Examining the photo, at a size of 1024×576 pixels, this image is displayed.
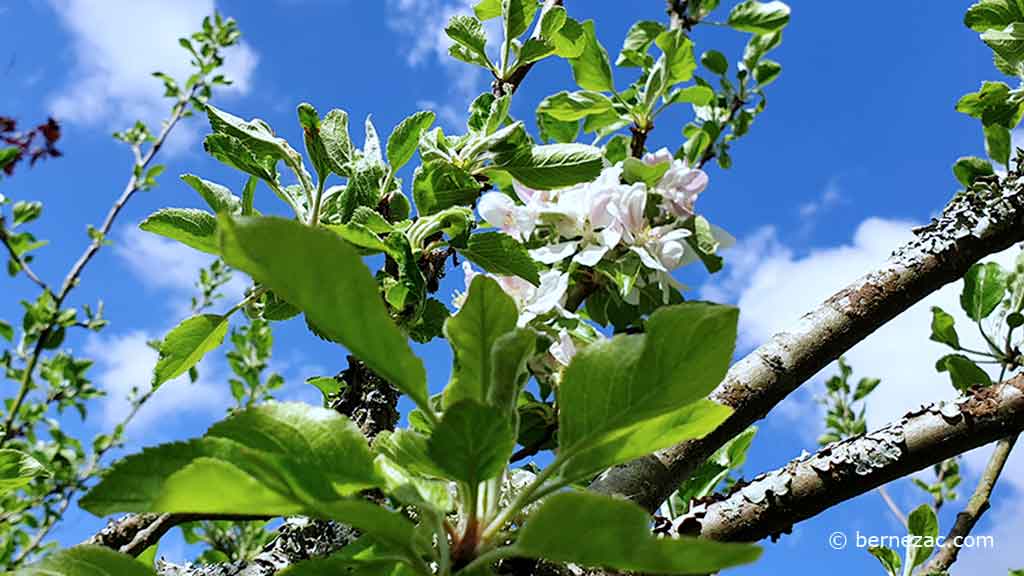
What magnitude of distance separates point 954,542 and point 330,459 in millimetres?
1230

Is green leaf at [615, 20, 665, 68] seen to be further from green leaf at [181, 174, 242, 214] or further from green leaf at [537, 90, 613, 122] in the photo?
green leaf at [181, 174, 242, 214]

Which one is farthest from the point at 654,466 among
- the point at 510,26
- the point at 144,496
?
the point at 510,26

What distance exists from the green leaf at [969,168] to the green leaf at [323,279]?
1.28 m

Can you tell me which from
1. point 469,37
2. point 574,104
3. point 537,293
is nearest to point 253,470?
point 537,293

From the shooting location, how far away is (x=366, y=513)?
368 mm

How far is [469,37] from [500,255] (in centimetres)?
37

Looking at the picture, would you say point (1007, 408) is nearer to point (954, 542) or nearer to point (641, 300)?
point (641, 300)

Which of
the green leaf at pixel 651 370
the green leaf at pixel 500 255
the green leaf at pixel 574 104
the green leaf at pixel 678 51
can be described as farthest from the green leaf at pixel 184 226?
the green leaf at pixel 678 51

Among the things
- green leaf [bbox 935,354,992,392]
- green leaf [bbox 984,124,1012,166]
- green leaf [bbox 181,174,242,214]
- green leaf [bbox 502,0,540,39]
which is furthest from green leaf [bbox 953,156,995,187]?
green leaf [bbox 181,174,242,214]

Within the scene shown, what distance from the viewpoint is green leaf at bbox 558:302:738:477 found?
402mm

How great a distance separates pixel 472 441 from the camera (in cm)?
38

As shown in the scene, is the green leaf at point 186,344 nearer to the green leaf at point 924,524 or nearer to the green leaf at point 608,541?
the green leaf at point 608,541

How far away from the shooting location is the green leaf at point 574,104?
1.29 metres

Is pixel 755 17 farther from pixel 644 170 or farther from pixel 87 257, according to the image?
pixel 87 257
